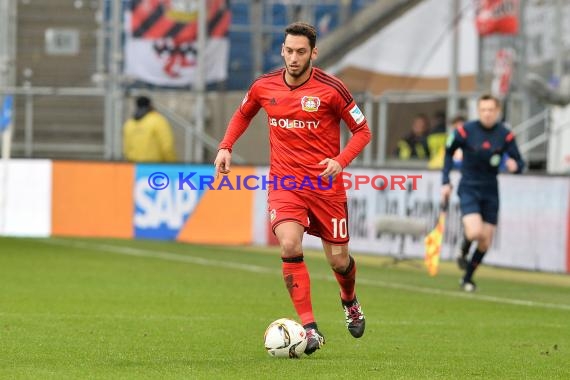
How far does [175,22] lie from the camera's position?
2612cm

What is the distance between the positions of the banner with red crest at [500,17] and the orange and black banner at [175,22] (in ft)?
15.3

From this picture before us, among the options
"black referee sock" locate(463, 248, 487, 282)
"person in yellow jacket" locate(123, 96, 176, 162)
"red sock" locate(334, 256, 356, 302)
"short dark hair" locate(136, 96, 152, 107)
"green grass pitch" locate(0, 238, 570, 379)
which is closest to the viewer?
"green grass pitch" locate(0, 238, 570, 379)

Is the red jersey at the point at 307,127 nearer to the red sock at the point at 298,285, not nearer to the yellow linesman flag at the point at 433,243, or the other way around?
the red sock at the point at 298,285

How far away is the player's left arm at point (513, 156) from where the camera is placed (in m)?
16.3

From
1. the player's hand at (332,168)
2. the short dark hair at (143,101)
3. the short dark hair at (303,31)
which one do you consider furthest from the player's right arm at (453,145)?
the short dark hair at (143,101)

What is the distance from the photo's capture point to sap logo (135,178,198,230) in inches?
944

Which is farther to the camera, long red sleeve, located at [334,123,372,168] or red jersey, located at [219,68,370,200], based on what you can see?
red jersey, located at [219,68,370,200]

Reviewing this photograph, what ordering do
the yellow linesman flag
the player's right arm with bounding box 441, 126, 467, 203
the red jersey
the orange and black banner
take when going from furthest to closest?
1. the orange and black banner
2. the yellow linesman flag
3. the player's right arm with bounding box 441, 126, 467, 203
4. the red jersey

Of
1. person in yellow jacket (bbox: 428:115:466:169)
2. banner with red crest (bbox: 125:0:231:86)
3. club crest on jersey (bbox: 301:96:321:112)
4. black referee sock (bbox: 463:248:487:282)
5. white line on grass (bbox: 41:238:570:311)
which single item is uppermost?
banner with red crest (bbox: 125:0:231:86)

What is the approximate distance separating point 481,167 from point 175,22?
10635 millimetres

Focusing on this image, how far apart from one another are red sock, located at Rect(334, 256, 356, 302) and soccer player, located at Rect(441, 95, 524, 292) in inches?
216

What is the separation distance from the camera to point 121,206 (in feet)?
79.4

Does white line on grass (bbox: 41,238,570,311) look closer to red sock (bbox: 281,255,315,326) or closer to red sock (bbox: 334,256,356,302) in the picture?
red sock (bbox: 334,256,356,302)

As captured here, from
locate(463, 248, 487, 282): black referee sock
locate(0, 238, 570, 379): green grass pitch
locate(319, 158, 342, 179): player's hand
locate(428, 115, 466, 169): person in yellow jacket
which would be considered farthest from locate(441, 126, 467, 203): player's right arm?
locate(319, 158, 342, 179): player's hand
